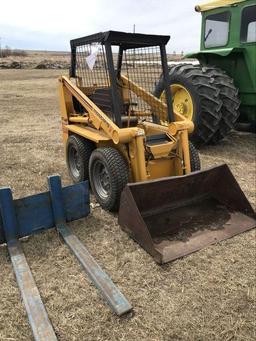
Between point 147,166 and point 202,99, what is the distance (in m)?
2.33

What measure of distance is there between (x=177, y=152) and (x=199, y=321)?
1.91m

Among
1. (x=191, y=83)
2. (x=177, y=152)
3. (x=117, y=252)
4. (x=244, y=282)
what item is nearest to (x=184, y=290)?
(x=244, y=282)

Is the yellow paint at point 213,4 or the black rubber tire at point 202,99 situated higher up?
the yellow paint at point 213,4

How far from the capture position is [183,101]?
5938mm

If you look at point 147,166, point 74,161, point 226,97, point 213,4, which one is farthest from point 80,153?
point 213,4

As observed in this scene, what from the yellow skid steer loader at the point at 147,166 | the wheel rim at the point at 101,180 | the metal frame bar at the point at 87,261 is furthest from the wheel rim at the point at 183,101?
the metal frame bar at the point at 87,261

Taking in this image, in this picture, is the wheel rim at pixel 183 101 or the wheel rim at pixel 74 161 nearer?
the wheel rim at pixel 74 161

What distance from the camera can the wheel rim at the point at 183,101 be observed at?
18.8 feet

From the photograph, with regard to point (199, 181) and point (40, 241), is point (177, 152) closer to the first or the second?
point (199, 181)

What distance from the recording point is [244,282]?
9.14 ft

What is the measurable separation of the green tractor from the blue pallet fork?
288 cm

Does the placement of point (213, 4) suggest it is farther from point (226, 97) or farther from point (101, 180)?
point (101, 180)

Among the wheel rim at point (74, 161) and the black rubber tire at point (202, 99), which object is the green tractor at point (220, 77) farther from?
the wheel rim at point (74, 161)

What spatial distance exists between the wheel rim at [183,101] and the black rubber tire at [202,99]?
4.3 inches
